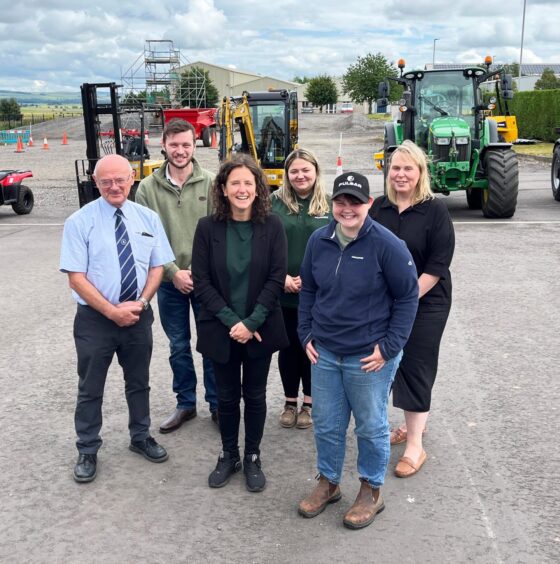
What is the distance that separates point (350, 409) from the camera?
133 inches

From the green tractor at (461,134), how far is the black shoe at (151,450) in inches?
368

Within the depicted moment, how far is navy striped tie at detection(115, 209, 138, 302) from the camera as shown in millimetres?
3693

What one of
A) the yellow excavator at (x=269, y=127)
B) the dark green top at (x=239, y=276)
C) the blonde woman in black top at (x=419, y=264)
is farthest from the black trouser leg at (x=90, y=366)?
the yellow excavator at (x=269, y=127)

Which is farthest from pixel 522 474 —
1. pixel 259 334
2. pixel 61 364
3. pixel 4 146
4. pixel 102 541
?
pixel 4 146

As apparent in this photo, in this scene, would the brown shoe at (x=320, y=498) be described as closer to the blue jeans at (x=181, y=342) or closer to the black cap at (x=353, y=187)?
the blue jeans at (x=181, y=342)

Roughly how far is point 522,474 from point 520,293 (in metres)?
4.05

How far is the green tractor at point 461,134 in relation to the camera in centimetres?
1195

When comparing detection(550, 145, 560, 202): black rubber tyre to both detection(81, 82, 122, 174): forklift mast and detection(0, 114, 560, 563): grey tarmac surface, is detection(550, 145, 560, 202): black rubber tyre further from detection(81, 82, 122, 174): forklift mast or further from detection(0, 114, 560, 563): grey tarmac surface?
detection(81, 82, 122, 174): forklift mast

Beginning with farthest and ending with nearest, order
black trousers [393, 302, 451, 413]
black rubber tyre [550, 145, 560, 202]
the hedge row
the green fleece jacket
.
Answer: the hedge row
black rubber tyre [550, 145, 560, 202]
the green fleece jacket
black trousers [393, 302, 451, 413]

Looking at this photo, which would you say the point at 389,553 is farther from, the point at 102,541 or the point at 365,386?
the point at 102,541

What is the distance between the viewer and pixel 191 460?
13.1ft

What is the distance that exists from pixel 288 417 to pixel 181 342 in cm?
87

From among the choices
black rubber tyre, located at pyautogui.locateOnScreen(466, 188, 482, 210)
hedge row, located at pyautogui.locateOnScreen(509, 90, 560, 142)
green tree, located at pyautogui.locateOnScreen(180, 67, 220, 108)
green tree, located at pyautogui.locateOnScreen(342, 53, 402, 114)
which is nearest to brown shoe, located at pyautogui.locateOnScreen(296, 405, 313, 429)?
black rubber tyre, located at pyautogui.locateOnScreen(466, 188, 482, 210)

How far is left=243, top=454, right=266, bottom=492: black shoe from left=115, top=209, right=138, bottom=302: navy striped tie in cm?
114
